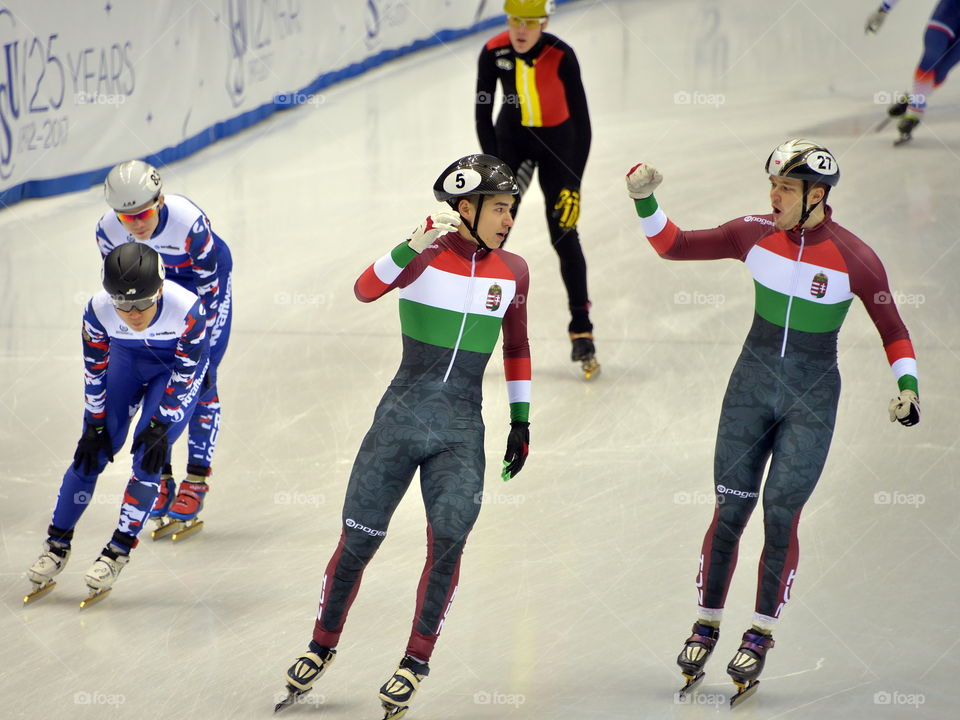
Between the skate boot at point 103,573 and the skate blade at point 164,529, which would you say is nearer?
the skate boot at point 103,573

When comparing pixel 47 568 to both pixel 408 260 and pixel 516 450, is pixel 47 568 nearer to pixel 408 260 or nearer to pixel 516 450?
pixel 516 450

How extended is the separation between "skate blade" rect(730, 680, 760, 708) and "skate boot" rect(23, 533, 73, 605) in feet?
9.46

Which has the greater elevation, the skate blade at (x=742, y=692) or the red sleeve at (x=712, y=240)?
the red sleeve at (x=712, y=240)

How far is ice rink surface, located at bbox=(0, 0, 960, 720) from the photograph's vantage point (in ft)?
16.0

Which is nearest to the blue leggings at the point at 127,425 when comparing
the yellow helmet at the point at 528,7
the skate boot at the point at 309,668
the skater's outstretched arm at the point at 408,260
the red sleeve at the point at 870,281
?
the skate boot at the point at 309,668

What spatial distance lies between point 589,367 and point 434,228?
148 inches

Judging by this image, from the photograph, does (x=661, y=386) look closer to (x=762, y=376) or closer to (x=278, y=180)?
(x=762, y=376)

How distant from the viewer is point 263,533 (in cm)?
615

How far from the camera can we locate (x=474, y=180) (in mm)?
4320

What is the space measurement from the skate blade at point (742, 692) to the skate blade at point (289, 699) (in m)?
1.56

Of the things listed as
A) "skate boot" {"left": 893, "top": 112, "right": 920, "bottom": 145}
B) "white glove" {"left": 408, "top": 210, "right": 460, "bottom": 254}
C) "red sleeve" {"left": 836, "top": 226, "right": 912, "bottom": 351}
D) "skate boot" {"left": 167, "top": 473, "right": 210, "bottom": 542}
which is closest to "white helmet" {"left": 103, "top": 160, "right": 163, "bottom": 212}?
"skate boot" {"left": 167, "top": 473, "right": 210, "bottom": 542}

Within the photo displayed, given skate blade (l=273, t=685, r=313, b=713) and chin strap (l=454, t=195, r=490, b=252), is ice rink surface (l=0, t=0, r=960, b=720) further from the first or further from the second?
→ chin strap (l=454, t=195, r=490, b=252)

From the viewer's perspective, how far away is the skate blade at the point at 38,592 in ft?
17.9

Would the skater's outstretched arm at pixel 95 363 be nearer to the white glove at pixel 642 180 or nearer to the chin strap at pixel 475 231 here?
the chin strap at pixel 475 231
